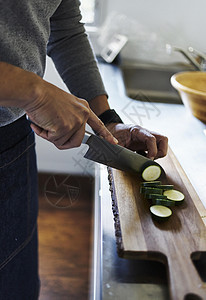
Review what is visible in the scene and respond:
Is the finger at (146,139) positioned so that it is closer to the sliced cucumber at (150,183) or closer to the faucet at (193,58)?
the sliced cucumber at (150,183)

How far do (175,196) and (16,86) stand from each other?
0.41 metres

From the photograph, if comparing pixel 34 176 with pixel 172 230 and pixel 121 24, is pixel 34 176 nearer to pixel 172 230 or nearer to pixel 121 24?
pixel 172 230

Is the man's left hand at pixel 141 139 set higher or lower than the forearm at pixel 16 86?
lower

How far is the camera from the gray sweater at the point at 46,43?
71 cm

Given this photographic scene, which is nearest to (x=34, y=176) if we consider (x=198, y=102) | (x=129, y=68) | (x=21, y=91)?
(x=21, y=91)

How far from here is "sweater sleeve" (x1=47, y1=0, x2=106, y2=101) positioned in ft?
→ 3.31

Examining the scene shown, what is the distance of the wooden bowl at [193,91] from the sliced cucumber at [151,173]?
431mm

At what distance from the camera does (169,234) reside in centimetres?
66

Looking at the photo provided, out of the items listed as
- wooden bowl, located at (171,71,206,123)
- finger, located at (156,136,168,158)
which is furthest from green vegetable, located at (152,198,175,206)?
wooden bowl, located at (171,71,206,123)

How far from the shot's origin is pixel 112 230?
71 cm

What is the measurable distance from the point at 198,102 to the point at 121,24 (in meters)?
0.90

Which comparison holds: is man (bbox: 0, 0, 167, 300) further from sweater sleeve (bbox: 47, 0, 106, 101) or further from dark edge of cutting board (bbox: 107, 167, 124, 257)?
dark edge of cutting board (bbox: 107, 167, 124, 257)

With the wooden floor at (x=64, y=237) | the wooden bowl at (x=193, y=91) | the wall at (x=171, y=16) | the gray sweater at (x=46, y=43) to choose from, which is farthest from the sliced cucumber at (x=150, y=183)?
the wall at (x=171, y=16)

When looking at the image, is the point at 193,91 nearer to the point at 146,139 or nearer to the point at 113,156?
the point at 146,139
